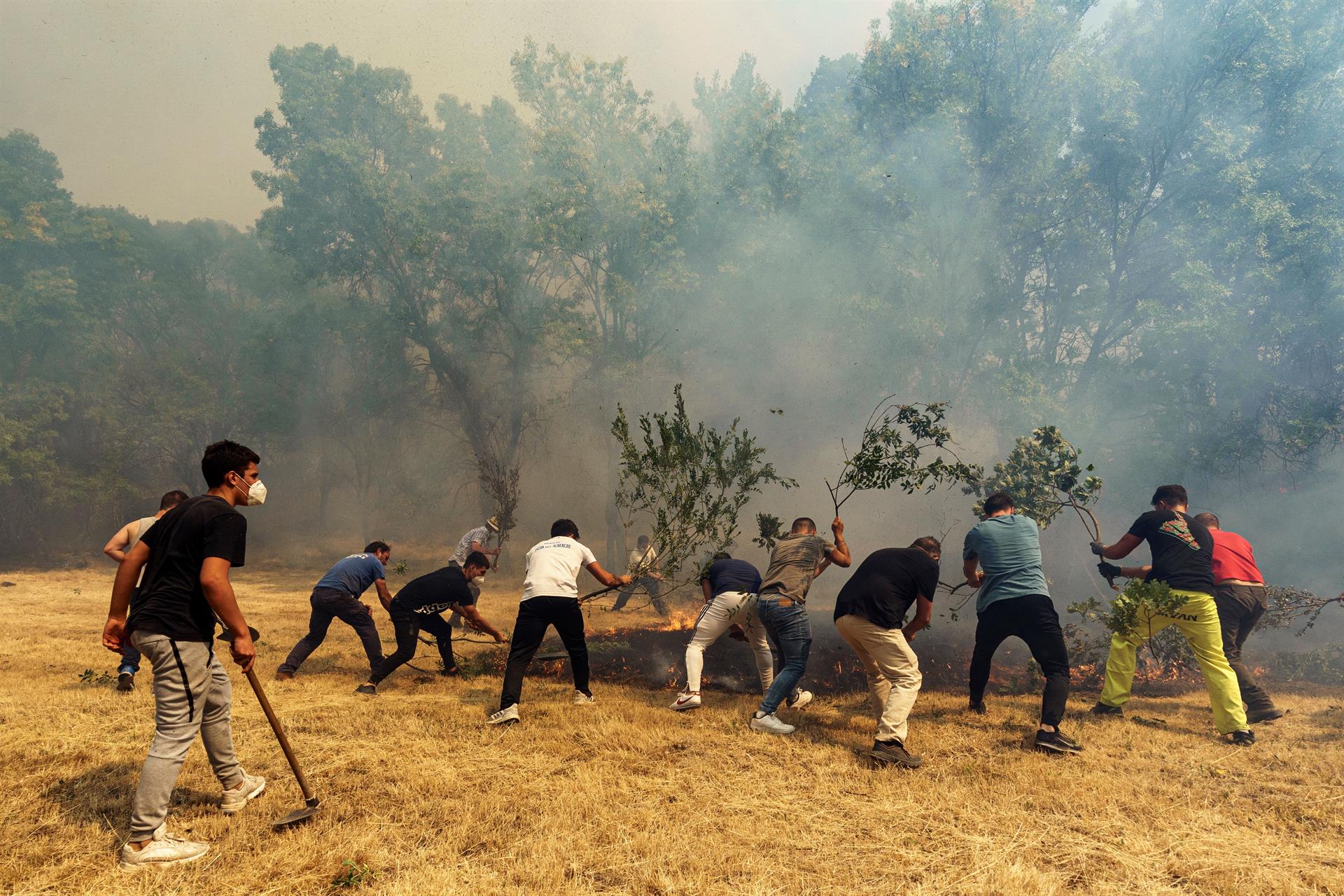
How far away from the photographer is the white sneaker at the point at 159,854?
356 centimetres

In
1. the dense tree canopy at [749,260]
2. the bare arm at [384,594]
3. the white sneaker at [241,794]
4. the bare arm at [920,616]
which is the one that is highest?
the dense tree canopy at [749,260]

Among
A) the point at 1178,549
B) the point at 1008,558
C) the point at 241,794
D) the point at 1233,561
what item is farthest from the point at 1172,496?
the point at 241,794

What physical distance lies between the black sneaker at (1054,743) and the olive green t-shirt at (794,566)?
79.8 inches

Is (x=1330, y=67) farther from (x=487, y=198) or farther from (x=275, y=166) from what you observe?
(x=275, y=166)

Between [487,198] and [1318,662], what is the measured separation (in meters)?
20.5

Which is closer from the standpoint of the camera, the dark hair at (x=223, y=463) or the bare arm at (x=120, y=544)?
the dark hair at (x=223, y=463)

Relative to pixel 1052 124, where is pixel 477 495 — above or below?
below

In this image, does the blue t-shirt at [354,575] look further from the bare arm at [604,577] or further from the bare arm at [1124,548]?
the bare arm at [1124,548]

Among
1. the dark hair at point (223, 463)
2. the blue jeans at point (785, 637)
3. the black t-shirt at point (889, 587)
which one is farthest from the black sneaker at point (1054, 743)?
the dark hair at point (223, 463)

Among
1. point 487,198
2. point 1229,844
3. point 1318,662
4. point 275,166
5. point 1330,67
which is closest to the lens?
point 1229,844

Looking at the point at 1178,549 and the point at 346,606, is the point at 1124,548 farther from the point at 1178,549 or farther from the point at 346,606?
the point at 346,606

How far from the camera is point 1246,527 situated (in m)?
15.4

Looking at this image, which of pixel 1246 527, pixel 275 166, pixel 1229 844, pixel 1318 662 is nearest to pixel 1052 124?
pixel 1246 527

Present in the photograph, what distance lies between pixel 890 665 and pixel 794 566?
1225 mm
